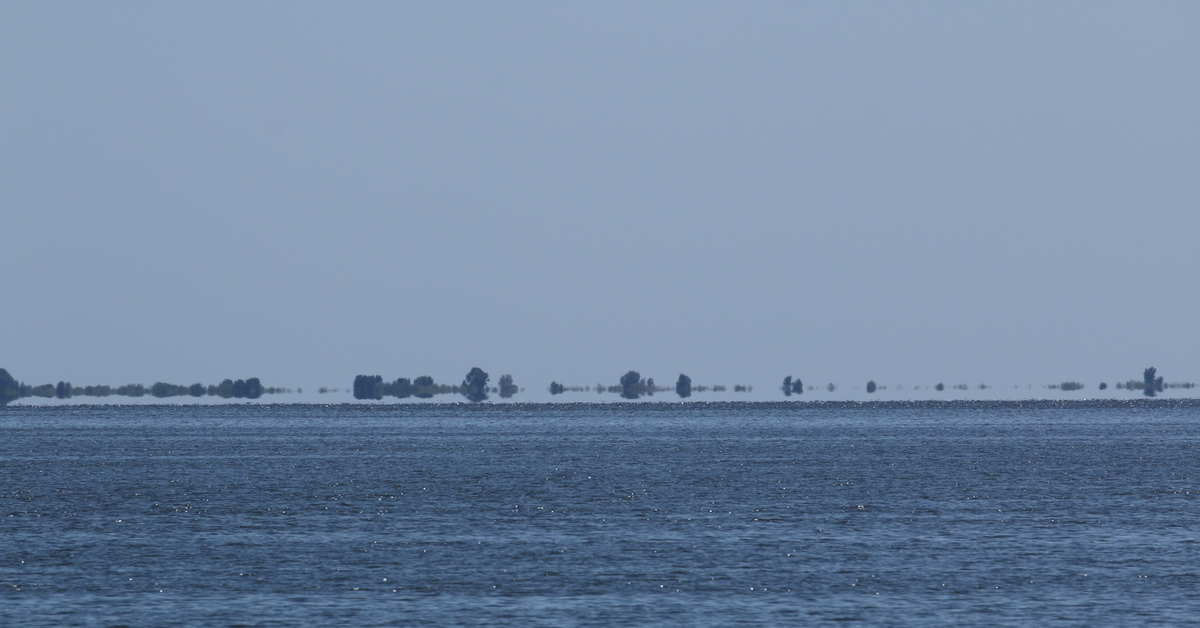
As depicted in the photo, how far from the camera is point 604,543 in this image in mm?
53688

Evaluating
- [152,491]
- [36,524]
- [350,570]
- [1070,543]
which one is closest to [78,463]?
[152,491]

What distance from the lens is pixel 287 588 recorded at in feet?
141

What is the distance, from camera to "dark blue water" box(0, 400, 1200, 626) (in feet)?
130

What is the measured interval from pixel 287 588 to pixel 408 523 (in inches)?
730

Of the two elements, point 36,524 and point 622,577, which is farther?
point 36,524

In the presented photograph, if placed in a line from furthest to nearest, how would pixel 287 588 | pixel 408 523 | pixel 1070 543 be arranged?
pixel 408 523 < pixel 1070 543 < pixel 287 588

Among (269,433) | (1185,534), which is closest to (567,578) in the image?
(1185,534)

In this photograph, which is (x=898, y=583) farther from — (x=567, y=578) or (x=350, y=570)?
(x=350, y=570)

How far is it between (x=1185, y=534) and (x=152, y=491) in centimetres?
5574

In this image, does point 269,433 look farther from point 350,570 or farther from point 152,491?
point 350,570

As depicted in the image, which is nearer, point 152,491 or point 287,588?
point 287,588

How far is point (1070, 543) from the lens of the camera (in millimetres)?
52750

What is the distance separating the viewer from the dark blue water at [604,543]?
130 feet

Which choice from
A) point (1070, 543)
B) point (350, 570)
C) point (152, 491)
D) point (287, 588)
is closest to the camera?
point (287, 588)
